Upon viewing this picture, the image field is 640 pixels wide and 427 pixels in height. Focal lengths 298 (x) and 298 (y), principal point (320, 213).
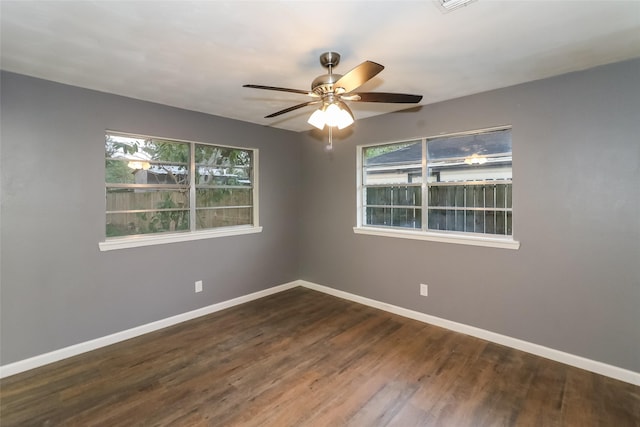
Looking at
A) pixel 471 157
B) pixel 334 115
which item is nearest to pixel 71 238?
pixel 334 115

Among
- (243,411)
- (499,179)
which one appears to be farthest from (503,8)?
(243,411)

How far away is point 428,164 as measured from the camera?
349 centimetres

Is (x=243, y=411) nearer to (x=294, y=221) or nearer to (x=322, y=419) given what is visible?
(x=322, y=419)

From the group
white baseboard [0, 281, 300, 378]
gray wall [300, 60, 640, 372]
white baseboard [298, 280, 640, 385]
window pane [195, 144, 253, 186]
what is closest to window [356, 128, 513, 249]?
gray wall [300, 60, 640, 372]

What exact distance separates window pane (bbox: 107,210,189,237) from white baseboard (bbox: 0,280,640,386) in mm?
1005

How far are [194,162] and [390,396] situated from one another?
3145mm

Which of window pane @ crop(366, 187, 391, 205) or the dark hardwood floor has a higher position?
window pane @ crop(366, 187, 391, 205)

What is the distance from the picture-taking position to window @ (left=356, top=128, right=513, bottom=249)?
9.88 feet

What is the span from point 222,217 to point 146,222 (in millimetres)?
907

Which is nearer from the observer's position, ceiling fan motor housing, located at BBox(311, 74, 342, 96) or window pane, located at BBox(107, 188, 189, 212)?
ceiling fan motor housing, located at BBox(311, 74, 342, 96)

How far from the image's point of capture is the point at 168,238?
333 centimetres

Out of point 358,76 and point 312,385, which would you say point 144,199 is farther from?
point 358,76

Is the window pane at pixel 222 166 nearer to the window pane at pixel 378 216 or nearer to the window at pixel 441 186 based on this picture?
the window at pixel 441 186

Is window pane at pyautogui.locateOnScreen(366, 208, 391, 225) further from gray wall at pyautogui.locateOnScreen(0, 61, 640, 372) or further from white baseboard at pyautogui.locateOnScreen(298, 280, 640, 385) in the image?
white baseboard at pyautogui.locateOnScreen(298, 280, 640, 385)
